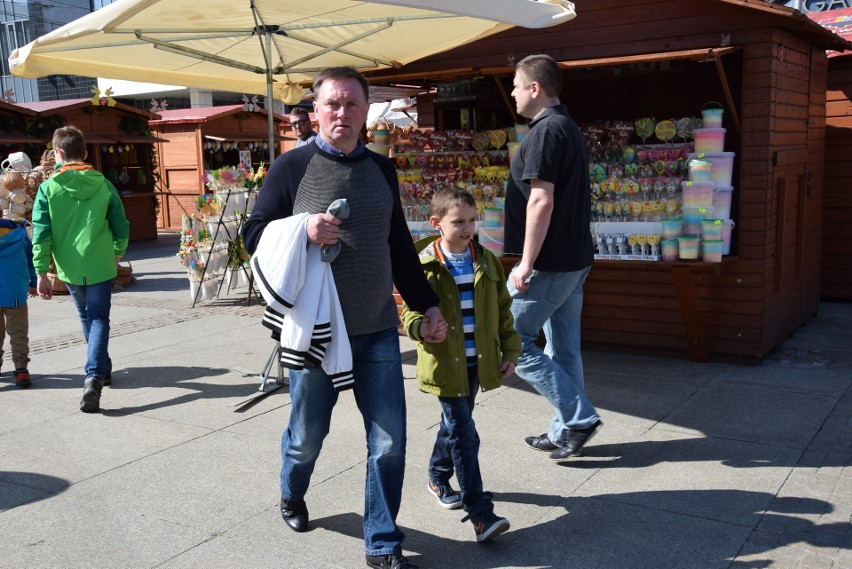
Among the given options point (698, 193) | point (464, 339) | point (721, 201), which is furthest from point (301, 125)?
point (464, 339)

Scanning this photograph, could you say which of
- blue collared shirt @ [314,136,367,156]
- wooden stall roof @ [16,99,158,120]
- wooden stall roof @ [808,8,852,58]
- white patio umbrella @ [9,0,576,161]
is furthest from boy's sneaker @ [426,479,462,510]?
wooden stall roof @ [16,99,158,120]

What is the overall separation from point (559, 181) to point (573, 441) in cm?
136

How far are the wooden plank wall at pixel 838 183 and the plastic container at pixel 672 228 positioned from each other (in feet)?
11.5

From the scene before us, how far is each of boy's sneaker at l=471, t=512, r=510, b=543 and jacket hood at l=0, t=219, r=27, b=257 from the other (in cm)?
458

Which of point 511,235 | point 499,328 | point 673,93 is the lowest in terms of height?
point 499,328

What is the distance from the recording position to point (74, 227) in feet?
19.1

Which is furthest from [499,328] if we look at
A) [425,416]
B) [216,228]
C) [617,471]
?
[216,228]

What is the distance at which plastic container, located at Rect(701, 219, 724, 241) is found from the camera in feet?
19.0

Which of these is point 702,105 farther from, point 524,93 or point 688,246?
point 524,93

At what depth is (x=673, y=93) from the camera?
24.2 feet

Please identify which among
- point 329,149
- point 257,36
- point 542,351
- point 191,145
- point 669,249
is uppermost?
point 257,36

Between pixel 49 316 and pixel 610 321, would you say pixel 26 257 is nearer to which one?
pixel 49 316

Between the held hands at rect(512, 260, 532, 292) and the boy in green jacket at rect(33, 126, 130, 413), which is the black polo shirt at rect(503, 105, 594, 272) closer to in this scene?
the held hands at rect(512, 260, 532, 292)

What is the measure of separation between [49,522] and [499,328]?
2245 mm
